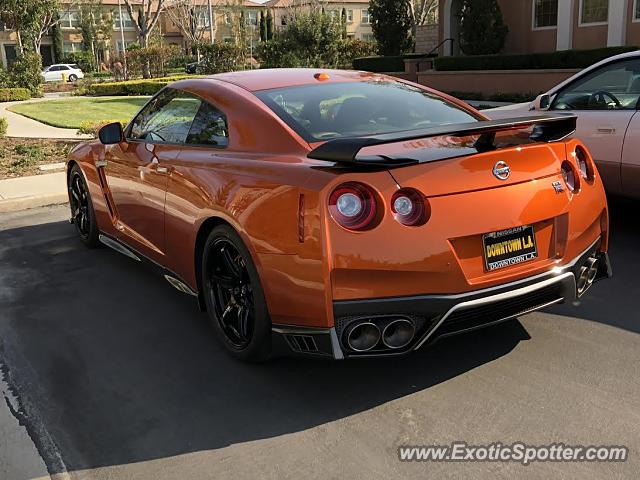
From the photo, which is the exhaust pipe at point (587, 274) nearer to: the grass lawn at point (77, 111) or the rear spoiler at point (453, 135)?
the rear spoiler at point (453, 135)

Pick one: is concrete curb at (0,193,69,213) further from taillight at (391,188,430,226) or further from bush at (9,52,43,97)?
bush at (9,52,43,97)

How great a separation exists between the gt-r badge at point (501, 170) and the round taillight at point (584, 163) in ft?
2.20

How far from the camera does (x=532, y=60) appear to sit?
21203 mm

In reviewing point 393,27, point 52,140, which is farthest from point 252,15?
point 52,140

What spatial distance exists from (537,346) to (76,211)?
4.57 m

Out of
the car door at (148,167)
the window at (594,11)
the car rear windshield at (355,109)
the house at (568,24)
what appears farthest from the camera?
the window at (594,11)

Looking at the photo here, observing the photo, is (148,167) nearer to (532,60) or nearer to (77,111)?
(77,111)

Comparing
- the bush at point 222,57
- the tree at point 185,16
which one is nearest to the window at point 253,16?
the tree at point 185,16

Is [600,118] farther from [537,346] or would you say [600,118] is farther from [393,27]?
[393,27]

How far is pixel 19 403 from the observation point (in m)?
3.56

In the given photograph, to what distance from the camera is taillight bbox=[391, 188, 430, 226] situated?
309cm

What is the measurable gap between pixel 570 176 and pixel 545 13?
23.7 m

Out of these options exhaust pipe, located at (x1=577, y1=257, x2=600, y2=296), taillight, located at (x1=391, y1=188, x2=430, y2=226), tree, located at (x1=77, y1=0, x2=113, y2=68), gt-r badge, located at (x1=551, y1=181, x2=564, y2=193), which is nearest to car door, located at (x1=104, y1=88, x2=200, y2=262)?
taillight, located at (x1=391, y1=188, x2=430, y2=226)

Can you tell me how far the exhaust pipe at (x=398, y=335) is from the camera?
123 inches
